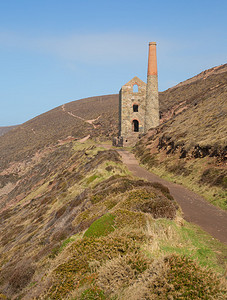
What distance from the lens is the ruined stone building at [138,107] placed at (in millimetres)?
39531

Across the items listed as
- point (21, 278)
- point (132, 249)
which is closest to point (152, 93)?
point (21, 278)

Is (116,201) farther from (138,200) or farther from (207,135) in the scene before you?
(207,135)

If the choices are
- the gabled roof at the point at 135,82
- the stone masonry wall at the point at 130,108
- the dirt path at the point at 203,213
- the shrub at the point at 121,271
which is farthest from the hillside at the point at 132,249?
the gabled roof at the point at 135,82

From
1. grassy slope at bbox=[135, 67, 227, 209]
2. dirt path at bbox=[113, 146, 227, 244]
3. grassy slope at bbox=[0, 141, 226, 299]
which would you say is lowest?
dirt path at bbox=[113, 146, 227, 244]

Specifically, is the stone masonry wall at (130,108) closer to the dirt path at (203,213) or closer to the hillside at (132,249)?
the hillside at (132,249)

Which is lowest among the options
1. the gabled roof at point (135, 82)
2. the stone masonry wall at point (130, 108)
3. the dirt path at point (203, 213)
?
the dirt path at point (203, 213)

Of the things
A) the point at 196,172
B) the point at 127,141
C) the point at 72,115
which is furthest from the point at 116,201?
the point at 72,115

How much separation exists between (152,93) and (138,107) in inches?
131

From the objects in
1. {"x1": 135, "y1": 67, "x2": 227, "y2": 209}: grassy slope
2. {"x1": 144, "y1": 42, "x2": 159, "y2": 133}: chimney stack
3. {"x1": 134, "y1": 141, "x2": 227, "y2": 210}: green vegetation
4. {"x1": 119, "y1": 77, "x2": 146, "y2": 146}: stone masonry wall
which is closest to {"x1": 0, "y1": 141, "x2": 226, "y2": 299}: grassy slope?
{"x1": 134, "y1": 141, "x2": 227, "y2": 210}: green vegetation

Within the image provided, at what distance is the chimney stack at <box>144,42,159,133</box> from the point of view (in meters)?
38.3

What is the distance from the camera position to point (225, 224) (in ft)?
32.7

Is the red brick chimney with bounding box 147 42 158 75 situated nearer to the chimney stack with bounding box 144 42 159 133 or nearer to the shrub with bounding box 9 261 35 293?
the chimney stack with bounding box 144 42 159 133

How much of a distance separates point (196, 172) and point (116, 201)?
29.8 feet

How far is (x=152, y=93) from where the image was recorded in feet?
129
